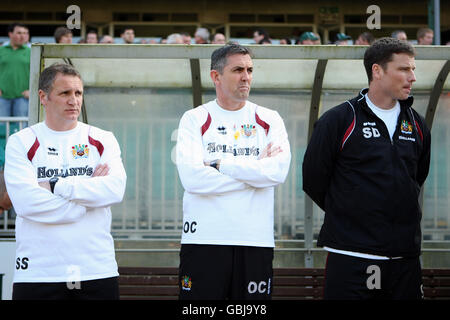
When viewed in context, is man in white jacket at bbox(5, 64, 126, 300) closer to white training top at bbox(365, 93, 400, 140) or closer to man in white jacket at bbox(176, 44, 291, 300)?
man in white jacket at bbox(176, 44, 291, 300)

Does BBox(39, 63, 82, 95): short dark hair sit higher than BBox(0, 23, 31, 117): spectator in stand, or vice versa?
BBox(0, 23, 31, 117): spectator in stand

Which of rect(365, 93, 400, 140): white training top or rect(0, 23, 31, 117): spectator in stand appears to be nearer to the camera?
rect(365, 93, 400, 140): white training top

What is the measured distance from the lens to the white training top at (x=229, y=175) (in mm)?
3932

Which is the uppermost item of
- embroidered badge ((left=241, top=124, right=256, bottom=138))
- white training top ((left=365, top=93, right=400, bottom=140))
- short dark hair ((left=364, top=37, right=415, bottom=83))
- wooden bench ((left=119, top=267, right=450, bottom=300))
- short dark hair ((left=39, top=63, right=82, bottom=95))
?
short dark hair ((left=364, top=37, right=415, bottom=83))

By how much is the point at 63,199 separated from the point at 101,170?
293 mm

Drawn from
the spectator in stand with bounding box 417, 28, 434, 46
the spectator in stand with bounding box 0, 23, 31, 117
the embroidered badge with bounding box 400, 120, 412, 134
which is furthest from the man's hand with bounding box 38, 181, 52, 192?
the spectator in stand with bounding box 417, 28, 434, 46

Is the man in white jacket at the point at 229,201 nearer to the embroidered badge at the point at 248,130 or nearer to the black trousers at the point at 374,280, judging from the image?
→ the embroidered badge at the point at 248,130

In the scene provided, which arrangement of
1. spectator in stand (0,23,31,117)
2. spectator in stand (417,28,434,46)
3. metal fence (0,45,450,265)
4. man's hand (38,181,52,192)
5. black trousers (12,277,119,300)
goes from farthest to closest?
spectator in stand (417,28,434,46), spectator in stand (0,23,31,117), metal fence (0,45,450,265), man's hand (38,181,52,192), black trousers (12,277,119,300)

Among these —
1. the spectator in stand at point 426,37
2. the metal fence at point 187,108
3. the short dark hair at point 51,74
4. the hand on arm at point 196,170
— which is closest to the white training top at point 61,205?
the short dark hair at point 51,74

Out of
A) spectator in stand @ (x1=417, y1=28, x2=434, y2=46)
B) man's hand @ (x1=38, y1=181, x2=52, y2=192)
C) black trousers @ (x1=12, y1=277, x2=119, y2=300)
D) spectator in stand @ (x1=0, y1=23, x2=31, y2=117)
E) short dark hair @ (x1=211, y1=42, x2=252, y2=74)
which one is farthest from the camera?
spectator in stand @ (x1=417, y1=28, x2=434, y2=46)

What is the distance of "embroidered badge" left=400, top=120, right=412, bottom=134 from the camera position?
3914 mm

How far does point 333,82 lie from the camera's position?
6.23 meters

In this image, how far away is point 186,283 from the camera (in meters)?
3.99
